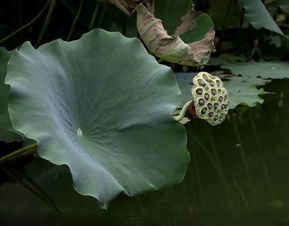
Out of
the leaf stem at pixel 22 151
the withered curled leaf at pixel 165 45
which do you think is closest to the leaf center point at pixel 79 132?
the leaf stem at pixel 22 151

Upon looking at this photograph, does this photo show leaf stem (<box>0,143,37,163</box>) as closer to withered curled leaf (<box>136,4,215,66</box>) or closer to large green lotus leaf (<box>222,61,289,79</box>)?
withered curled leaf (<box>136,4,215,66</box>)

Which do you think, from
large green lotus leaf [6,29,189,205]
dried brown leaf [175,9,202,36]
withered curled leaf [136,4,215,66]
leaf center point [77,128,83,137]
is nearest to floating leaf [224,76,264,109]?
dried brown leaf [175,9,202,36]

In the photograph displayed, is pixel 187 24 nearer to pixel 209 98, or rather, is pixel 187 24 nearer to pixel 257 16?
pixel 209 98

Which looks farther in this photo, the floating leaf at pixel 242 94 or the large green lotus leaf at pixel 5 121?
the floating leaf at pixel 242 94

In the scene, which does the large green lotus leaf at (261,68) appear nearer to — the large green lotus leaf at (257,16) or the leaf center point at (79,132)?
the large green lotus leaf at (257,16)

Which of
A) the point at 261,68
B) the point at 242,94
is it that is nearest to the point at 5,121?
the point at 242,94

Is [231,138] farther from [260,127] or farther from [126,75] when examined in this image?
[126,75]
